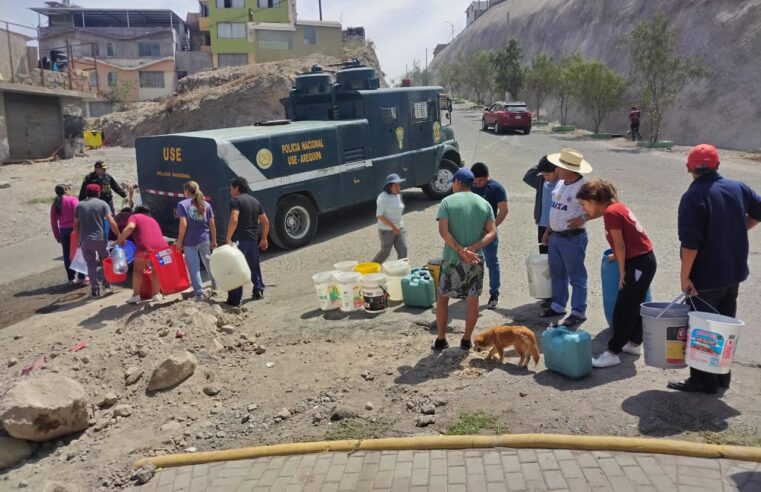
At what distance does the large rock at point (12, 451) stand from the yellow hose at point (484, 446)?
109cm

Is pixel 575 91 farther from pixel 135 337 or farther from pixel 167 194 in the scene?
pixel 135 337

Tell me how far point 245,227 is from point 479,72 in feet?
175

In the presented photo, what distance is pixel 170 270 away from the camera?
8.21 meters

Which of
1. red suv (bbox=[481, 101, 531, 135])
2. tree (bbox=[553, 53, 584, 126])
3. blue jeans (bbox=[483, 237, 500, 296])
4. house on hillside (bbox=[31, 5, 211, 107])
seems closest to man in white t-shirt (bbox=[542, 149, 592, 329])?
blue jeans (bbox=[483, 237, 500, 296])

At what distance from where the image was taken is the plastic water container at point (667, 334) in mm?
4707

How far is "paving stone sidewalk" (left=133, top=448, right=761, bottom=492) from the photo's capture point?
12.3 feet

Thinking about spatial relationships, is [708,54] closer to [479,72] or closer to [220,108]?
[220,108]

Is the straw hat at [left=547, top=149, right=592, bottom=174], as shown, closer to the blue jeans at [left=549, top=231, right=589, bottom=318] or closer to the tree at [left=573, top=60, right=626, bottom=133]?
the blue jeans at [left=549, top=231, right=589, bottom=318]

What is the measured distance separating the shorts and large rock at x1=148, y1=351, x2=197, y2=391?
2532 millimetres

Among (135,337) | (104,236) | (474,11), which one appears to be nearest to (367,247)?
(104,236)

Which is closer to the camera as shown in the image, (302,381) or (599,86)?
(302,381)

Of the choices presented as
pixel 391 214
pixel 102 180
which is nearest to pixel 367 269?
pixel 391 214

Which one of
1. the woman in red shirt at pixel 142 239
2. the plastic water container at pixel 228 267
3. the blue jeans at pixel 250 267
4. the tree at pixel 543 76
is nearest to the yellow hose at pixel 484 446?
the plastic water container at pixel 228 267

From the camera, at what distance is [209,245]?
832 centimetres
